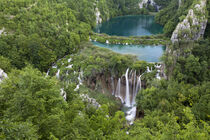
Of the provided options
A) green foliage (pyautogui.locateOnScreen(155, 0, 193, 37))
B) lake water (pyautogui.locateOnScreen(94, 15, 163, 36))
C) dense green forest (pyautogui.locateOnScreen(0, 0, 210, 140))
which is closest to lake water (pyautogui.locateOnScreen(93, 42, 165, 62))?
dense green forest (pyautogui.locateOnScreen(0, 0, 210, 140))

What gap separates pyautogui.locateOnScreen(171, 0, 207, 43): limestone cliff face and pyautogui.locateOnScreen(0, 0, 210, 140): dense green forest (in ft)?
7.62

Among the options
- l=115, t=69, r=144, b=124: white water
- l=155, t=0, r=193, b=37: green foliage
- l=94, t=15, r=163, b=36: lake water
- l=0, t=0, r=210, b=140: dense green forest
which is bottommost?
l=115, t=69, r=144, b=124: white water

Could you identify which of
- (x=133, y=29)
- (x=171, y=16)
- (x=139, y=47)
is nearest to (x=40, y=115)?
(x=139, y=47)

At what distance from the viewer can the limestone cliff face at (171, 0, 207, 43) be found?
3850 centimetres

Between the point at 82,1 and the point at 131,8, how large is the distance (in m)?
35.3

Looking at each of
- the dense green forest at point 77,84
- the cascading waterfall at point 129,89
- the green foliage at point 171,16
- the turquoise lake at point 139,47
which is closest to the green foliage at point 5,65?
the dense green forest at point 77,84

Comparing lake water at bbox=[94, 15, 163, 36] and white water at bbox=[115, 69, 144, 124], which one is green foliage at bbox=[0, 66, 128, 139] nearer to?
white water at bbox=[115, 69, 144, 124]

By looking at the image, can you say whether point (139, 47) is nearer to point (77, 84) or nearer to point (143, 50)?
point (143, 50)

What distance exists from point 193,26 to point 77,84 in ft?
87.1

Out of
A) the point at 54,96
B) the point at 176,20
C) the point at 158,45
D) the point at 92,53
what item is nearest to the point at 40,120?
the point at 54,96

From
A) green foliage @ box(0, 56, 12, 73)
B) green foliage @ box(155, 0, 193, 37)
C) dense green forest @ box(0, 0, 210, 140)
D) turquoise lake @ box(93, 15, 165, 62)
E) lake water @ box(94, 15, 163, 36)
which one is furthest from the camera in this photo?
lake water @ box(94, 15, 163, 36)

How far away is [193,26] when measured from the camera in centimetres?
3950

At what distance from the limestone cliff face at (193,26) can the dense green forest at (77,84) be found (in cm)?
232

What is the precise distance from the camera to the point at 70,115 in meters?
13.0
